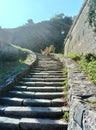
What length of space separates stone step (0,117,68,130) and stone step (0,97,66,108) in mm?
856

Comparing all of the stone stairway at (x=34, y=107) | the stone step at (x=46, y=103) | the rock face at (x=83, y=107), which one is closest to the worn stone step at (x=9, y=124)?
the stone stairway at (x=34, y=107)

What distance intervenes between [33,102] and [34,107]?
31cm

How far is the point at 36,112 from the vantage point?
506cm

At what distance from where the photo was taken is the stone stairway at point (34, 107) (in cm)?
459

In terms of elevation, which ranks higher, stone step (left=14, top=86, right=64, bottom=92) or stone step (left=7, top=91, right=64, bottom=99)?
stone step (left=14, top=86, right=64, bottom=92)

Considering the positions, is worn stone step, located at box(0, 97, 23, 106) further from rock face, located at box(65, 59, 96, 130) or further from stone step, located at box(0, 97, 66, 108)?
rock face, located at box(65, 59, 96, 130)

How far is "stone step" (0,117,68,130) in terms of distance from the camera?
452 cm

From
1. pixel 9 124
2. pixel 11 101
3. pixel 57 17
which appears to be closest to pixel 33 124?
pixel 9 124

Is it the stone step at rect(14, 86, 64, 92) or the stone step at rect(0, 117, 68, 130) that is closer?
the stone step at rect(0, 117, 68, 130)

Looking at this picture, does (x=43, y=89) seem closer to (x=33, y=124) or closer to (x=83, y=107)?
(x=33, y=124)

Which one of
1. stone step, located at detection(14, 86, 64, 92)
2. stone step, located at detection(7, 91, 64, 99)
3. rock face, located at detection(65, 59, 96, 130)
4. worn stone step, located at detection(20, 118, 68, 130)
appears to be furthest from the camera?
stone step, located at detection(14, 86, 64, 92)

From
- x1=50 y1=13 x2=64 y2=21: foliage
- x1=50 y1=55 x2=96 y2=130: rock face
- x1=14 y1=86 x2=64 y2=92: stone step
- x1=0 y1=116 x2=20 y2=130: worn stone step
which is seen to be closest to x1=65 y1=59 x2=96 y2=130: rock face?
x1=50 y1=55 x2=96 y2=130: rock face

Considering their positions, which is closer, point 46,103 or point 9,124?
point 9,124

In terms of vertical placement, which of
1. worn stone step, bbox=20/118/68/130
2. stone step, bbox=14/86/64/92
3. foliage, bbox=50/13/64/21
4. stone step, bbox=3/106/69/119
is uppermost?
foliage, bbox=50/13/64/21
